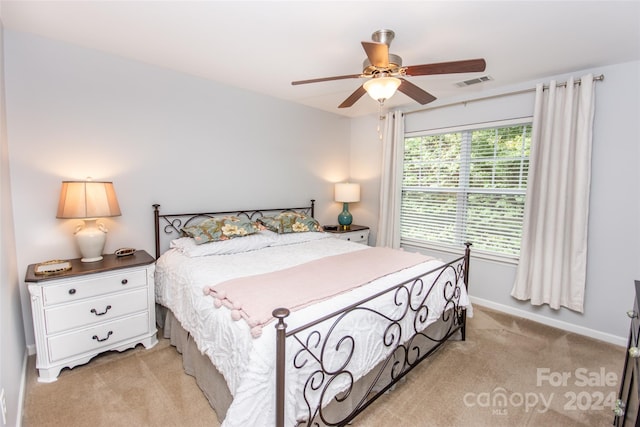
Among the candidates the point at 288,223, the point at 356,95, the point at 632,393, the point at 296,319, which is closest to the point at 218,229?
the point at 288,223

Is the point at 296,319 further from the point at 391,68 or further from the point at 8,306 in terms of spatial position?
the point at 8,306

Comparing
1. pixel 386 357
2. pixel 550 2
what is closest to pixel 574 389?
pixel 386 357

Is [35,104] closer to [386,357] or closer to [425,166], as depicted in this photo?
[386,357]

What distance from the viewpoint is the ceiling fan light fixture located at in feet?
6.57

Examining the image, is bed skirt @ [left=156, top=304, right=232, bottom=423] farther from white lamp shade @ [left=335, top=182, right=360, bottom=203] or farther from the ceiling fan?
white lamp shade @ [left=335, top=182, right=360, bottom=203]

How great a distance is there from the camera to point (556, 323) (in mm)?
3033

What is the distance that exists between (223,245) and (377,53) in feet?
6.87

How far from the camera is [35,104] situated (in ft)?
7.65

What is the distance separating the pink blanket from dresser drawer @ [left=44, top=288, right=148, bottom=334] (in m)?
0.93

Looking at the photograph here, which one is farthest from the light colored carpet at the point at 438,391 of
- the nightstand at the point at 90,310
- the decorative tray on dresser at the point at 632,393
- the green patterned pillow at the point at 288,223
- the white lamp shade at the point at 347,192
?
the white lamp shade at the point at 347,192

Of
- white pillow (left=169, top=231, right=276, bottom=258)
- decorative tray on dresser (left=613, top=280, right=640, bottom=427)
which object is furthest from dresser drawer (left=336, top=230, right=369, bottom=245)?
decorative tray on dresser (left=613, top=280, right=640, bottom=427)

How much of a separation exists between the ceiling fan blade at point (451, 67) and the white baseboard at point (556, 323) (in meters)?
2.71

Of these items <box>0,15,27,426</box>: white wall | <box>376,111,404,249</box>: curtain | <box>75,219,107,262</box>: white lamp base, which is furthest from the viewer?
<box>376,111,404,249</box>: curtain

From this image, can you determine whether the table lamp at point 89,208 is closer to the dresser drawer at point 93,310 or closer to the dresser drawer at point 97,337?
the dresser drawer at point 93,310
